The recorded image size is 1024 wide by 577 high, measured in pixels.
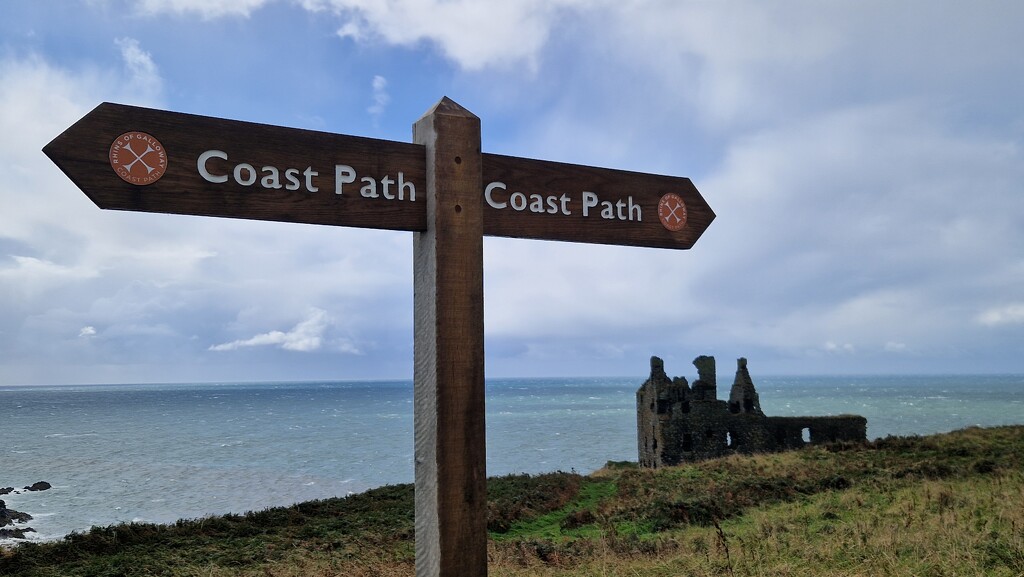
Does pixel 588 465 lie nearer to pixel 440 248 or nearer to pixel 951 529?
pixel 951 529

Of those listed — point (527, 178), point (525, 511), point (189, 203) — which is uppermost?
point (527, 178)

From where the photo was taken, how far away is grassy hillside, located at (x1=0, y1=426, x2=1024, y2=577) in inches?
226

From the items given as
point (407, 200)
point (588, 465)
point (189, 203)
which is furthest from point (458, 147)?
point (588, 465)

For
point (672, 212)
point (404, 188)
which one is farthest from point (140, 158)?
point (672, 212)

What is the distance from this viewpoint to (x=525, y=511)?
17.6 metres

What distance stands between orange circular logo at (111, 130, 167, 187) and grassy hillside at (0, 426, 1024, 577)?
4669mm

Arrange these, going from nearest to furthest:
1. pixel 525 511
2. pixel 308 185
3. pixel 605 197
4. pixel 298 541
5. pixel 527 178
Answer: pixel 308 185
pixel 527 178
pixel 605 197
pixel 298 541
pixel 525 511

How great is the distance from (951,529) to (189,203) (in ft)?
24.3

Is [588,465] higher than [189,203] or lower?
lower

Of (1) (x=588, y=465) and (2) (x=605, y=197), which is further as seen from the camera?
(1) (x=588, y=465)

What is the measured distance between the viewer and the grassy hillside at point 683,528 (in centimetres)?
575

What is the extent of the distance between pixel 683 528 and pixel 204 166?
11820mm

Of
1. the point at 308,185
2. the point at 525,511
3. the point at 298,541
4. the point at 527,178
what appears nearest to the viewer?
the point at 308,185

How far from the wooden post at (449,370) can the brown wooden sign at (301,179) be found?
144 mm
